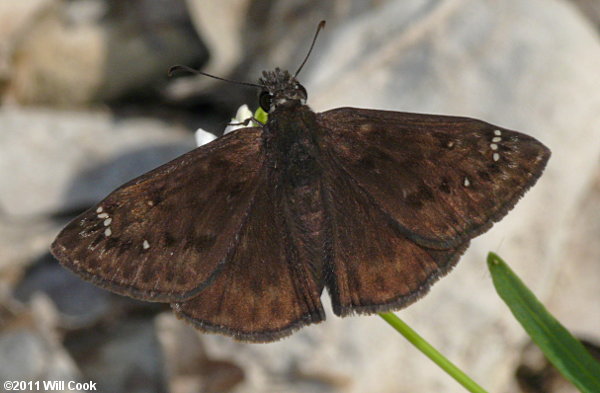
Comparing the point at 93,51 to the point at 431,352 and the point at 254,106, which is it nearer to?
the point at 254,106

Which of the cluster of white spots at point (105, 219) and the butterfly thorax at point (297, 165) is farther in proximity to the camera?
the butterfly thorax at point (297, 165)

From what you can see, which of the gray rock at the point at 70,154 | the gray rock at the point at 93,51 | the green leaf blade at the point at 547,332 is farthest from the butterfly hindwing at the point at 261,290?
the gray rock at the point at 93,51

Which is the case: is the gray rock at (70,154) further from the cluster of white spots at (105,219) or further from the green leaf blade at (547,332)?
the green leaf blade at (547,332)

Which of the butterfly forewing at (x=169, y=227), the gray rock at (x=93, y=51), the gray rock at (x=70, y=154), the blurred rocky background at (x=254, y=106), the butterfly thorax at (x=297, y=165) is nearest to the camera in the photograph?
the butterfly forewing at (x=169, y=227)

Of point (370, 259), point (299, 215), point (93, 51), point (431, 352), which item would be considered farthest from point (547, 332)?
point (93, 51)

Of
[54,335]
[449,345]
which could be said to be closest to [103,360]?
[54,335]

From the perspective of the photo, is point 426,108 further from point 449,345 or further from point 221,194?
point 221,194
